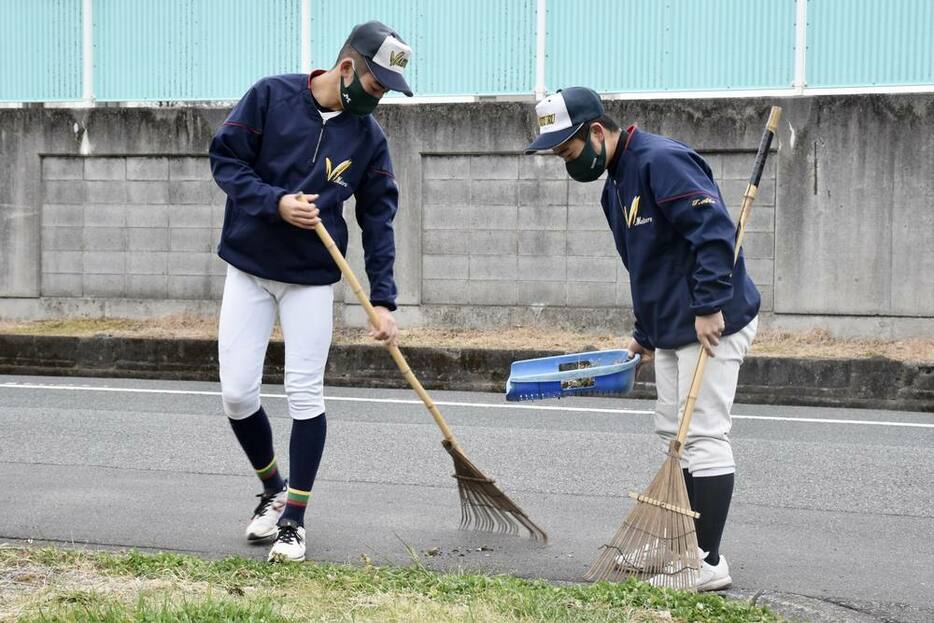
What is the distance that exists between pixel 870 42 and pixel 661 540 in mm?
9748

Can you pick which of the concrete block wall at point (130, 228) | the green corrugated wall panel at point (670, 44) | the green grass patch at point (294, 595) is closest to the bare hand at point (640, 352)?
the green grass patch at point (294, 595)

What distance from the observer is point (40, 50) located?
14.4 meters

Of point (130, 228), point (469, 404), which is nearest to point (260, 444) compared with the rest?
point (469, 404)

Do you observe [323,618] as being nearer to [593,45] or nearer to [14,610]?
[14,610]

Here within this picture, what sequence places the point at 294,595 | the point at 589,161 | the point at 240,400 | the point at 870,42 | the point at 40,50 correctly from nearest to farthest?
the point at 294,595
the point at 589,161
the point at 240,400
the point at 870,42
the point at 40,50

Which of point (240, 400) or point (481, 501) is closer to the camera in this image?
point (240, 400)

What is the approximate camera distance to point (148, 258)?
13.7 meters

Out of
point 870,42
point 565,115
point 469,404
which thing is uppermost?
point 870,42

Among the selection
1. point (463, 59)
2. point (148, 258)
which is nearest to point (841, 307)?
point (463, 59)

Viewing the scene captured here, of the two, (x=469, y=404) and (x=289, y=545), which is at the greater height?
(x=289, y=545)

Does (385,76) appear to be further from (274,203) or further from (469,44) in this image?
(469,44)

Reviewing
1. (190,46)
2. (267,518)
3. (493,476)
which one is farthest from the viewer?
(190,46)

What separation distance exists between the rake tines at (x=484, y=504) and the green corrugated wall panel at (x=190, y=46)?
9.61m

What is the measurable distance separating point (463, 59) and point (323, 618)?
10.7 meters
